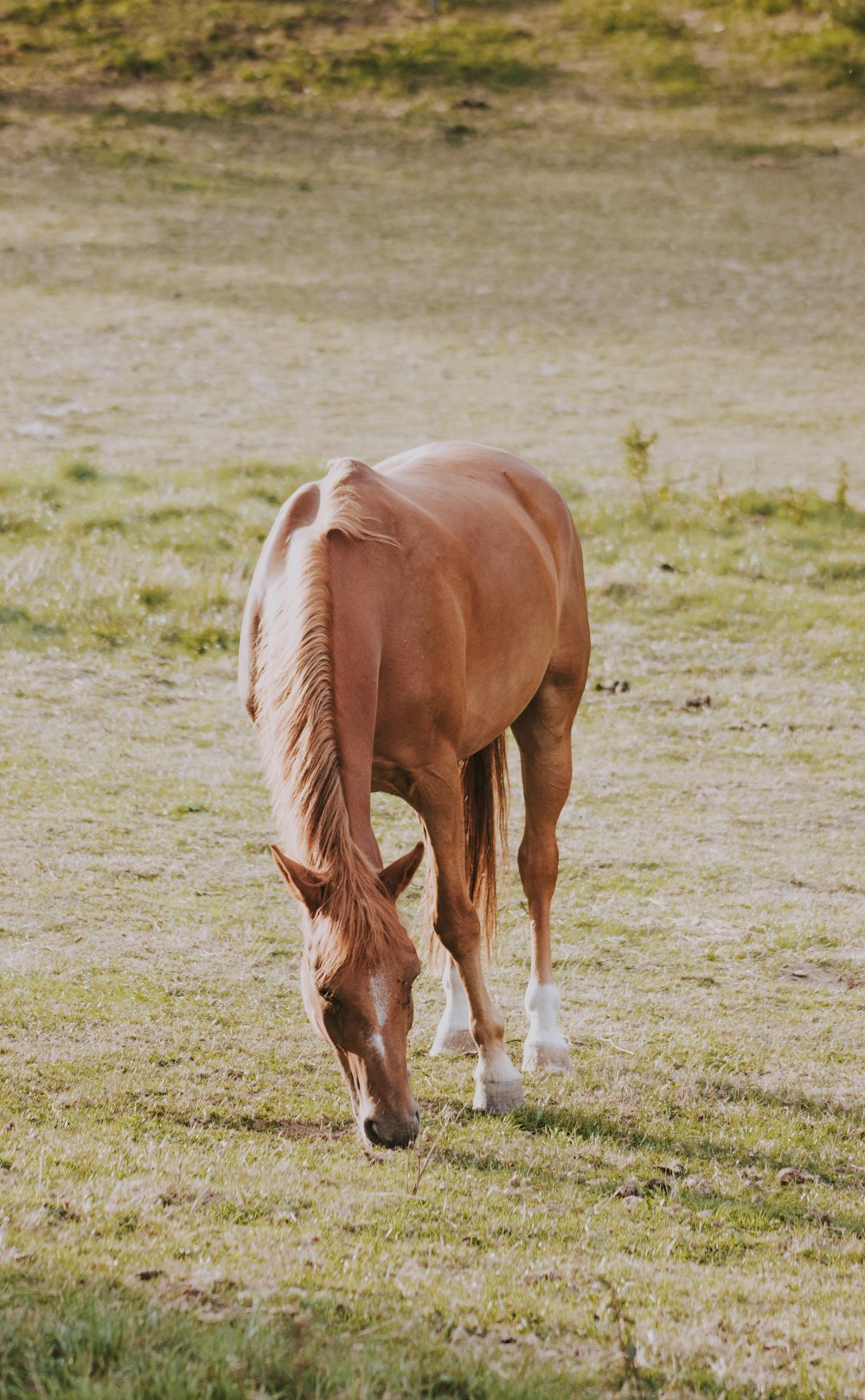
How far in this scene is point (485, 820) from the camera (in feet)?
18.3

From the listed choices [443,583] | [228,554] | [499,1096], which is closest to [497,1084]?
[499,1096]

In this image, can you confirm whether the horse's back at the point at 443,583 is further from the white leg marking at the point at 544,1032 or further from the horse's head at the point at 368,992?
the white leg marking at the point at 544,1032

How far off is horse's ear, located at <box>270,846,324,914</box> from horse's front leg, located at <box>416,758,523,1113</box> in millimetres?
1035

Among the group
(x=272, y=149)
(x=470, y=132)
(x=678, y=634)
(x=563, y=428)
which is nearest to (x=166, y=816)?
(x=678, y=634)

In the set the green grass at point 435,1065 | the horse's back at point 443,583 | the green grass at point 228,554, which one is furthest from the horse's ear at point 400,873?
the green grass at point 228,554

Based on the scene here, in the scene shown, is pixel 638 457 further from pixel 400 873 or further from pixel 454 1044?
pixel 400 873

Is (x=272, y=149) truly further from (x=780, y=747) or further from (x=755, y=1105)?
(x=755, y=1105)

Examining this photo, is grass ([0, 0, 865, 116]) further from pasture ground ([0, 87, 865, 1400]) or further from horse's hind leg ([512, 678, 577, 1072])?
horse's hind leg ([512, 678, 577, 1072])

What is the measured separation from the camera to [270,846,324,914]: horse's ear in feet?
11.6

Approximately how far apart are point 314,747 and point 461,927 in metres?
1.20

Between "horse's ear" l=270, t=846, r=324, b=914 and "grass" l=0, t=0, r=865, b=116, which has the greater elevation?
"grass" l=0, t=0, r=865, b=116

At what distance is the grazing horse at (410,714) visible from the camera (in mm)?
3611

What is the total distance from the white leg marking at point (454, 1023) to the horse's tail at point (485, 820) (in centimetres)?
23

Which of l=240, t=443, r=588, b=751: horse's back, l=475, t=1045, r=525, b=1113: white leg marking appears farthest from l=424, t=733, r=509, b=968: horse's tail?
l=475, t=1045, r=525, b=1113: white leg marking
